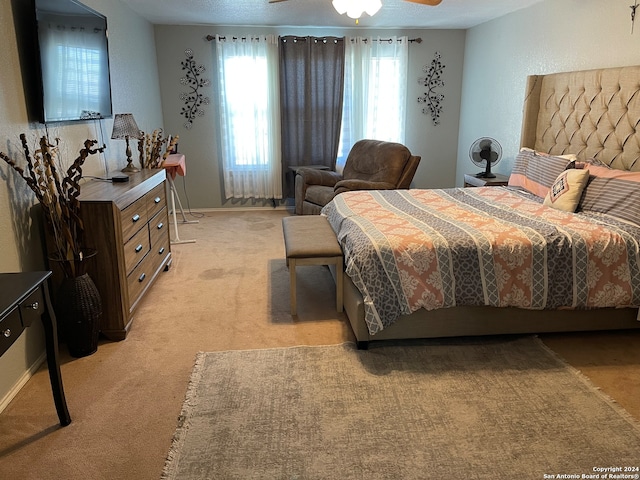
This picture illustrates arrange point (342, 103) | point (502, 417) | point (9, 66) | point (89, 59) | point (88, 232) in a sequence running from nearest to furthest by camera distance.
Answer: point (502, 417)
point (9, 66)
point (88, 232)
point (89, 59)
point (342, 103)

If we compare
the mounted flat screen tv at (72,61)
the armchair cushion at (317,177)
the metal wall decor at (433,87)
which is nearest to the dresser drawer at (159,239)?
the mounted flat screen tv at (72,61)

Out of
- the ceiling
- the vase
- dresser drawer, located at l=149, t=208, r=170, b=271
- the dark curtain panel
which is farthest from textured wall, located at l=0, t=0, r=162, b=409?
the dark curtain panel

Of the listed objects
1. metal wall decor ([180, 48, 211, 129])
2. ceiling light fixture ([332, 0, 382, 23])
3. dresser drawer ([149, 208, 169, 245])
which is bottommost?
dresser drawer ([149, 208, 169, 245])

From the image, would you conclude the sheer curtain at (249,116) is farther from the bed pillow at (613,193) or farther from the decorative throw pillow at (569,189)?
the bed pillow at (613,193)

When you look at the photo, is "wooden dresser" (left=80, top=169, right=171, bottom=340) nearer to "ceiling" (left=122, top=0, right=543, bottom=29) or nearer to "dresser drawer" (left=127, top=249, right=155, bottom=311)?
"dresser drawer" (left=127, top=249, right=155, bottom=311)

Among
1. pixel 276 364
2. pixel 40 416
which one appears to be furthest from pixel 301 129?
pixel 40 416

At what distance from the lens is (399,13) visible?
16.5 ft

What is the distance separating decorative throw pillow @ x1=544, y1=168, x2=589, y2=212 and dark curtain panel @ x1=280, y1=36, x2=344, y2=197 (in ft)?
10.7

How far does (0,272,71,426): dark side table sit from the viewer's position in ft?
5.20

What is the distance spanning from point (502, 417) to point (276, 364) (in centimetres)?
113

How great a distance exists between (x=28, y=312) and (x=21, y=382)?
877 millimetres

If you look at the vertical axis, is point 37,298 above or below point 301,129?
below

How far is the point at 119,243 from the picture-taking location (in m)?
2.74

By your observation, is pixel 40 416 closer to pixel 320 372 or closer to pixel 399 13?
pixel 320 372
